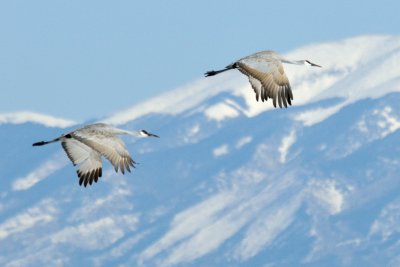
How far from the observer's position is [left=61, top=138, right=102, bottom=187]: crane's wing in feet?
124

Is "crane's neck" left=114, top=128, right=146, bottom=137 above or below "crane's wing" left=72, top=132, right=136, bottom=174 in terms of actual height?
above

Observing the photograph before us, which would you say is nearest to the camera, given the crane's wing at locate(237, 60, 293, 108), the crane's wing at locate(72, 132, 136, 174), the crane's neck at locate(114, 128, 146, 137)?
the crane's wing at locate(237, 60, 293, 108)

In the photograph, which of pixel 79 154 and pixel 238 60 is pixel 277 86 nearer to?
pixel 238 60

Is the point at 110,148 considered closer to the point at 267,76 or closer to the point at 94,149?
the point at 94,149

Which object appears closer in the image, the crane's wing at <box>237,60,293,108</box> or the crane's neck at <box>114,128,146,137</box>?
the crane's wing at <box>237,60,293,108</box>

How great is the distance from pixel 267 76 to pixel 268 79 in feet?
0.19

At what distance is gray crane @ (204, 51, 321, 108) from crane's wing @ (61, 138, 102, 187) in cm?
315

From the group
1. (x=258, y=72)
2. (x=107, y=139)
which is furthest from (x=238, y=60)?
(x=107, y=139)

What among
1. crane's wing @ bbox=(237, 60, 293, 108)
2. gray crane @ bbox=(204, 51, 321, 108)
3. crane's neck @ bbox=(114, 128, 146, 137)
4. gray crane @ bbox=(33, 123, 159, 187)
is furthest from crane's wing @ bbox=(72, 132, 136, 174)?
crane's wing @ bbox=(237, 60, 293, 108)

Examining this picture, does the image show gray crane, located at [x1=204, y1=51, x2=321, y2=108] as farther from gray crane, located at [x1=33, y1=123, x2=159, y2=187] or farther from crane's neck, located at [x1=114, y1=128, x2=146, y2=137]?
gray crane, located at [x1=33, y1=123, x2=159, y2=187]

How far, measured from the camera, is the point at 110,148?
123 ft

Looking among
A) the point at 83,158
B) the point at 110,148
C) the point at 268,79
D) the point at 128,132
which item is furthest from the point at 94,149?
the point at 268,79

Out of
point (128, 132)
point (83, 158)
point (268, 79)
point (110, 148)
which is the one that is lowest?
point (268, 79)

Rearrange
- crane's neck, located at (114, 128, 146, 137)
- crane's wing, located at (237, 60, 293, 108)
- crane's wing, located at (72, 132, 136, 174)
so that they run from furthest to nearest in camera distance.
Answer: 1. crane's neck, located at (114, 128, 146, 137)
2. crane's wing, located at (72, 132, 136, 174)
3. crane's wing, located at (237, 60, 293, 108)
